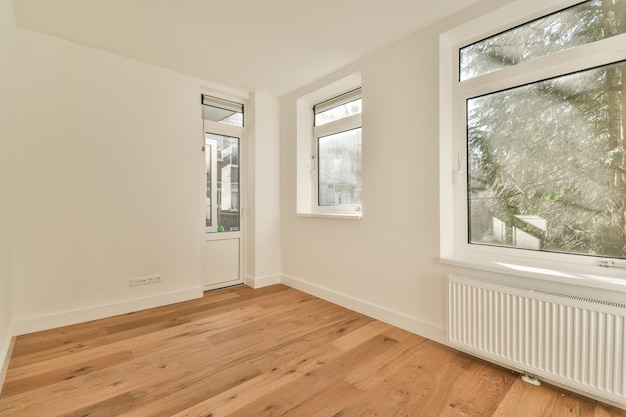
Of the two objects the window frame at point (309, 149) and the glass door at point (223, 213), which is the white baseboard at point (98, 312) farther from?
the window frame at point (309, 149)

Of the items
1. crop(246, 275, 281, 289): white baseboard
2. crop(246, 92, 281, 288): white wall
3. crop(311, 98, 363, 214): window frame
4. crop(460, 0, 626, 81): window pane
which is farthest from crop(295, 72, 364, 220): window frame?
crop(460, 0, 626, 81): window pane

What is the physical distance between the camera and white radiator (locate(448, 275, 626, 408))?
159 cm

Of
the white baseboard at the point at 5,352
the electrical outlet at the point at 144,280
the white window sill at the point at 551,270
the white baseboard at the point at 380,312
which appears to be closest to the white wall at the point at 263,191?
the white baseboard at the point at 380,312

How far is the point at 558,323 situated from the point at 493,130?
1.44m

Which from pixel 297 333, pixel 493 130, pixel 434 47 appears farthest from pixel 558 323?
pixel 434 47

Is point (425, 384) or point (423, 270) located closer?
point (425, 384)

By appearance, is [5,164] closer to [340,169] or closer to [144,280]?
[144,280]

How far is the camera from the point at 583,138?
6.27 ft

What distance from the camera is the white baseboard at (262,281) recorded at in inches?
157

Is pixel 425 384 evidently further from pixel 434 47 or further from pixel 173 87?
pixel 173 87

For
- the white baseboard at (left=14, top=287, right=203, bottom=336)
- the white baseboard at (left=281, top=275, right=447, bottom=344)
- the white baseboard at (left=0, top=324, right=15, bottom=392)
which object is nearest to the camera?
the white baseboard at (left=0, top=324, right=15, bottom=392)

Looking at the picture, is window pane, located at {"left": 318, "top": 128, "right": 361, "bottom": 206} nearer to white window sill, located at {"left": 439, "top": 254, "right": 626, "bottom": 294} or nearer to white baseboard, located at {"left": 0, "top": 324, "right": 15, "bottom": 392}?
white window sill, located at {"left": 439, "top": 254, "right": 626, "bottom": 294}

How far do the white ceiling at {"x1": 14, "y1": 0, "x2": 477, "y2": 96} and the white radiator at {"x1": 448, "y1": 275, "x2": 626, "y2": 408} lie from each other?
221cm

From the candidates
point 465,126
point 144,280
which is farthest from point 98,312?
point 465,126
